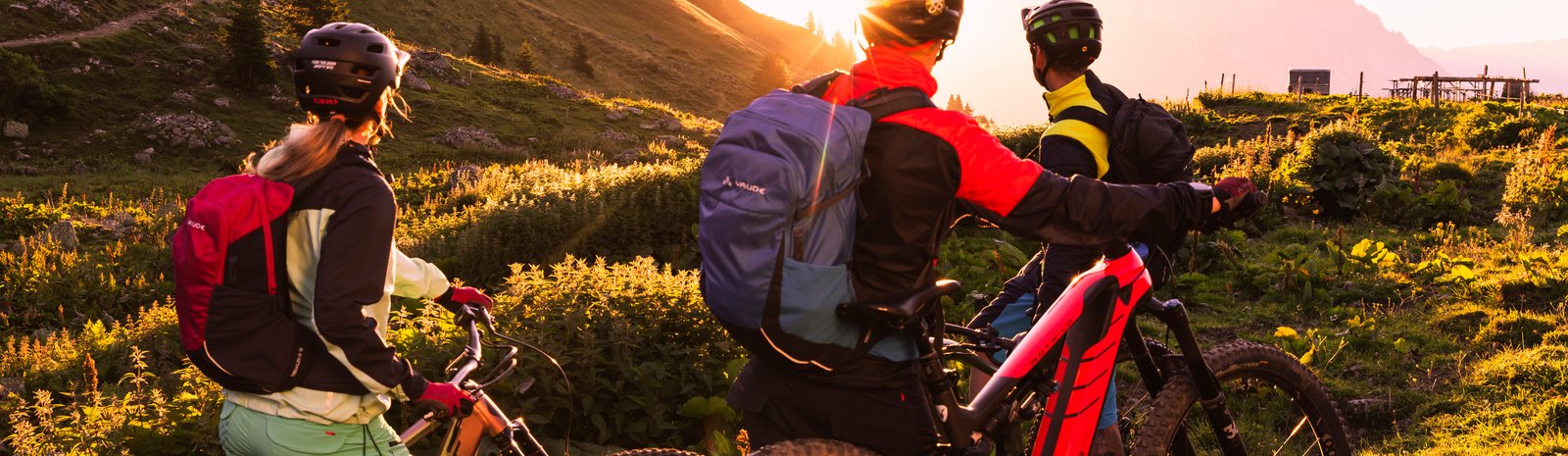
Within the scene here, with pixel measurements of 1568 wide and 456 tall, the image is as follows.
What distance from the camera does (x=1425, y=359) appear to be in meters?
7.76

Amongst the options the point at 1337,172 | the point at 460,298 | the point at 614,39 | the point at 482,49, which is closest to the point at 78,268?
the point at 460,298

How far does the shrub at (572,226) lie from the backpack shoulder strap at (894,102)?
800 cm

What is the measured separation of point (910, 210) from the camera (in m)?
2.70

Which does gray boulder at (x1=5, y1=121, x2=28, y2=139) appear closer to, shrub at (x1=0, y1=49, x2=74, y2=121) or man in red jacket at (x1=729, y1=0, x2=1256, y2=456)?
shrub at (x1=0, y1=49, x2=74, y2=121)

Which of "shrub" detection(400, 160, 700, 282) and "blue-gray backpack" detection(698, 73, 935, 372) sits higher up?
"blue-gray backpack" detection(698, 73, 935, 372)

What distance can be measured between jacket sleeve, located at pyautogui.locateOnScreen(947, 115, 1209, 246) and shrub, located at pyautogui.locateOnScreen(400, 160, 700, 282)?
7.88 metres

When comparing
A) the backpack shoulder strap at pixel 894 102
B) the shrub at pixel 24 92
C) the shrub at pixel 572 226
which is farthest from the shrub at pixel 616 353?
the shrub at pixel 24 92

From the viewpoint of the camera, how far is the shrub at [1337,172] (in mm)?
13797

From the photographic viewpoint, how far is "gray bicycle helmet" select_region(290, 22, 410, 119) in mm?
3109

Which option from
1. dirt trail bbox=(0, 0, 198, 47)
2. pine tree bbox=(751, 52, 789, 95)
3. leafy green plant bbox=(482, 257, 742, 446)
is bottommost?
pine tree bbox=(751, 52, 789, 95)

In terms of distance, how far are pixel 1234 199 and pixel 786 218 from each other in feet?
5.68

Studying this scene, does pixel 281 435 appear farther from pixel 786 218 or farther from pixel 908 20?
pixel 908 20

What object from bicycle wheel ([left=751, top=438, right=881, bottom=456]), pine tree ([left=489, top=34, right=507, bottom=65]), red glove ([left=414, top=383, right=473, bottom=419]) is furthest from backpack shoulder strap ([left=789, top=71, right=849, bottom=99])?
pine tree ([left=489, top=34, right=507, bottom=65])

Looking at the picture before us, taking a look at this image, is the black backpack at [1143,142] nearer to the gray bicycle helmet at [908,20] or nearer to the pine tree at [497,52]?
the gray bicycle helmet at [908,20]
